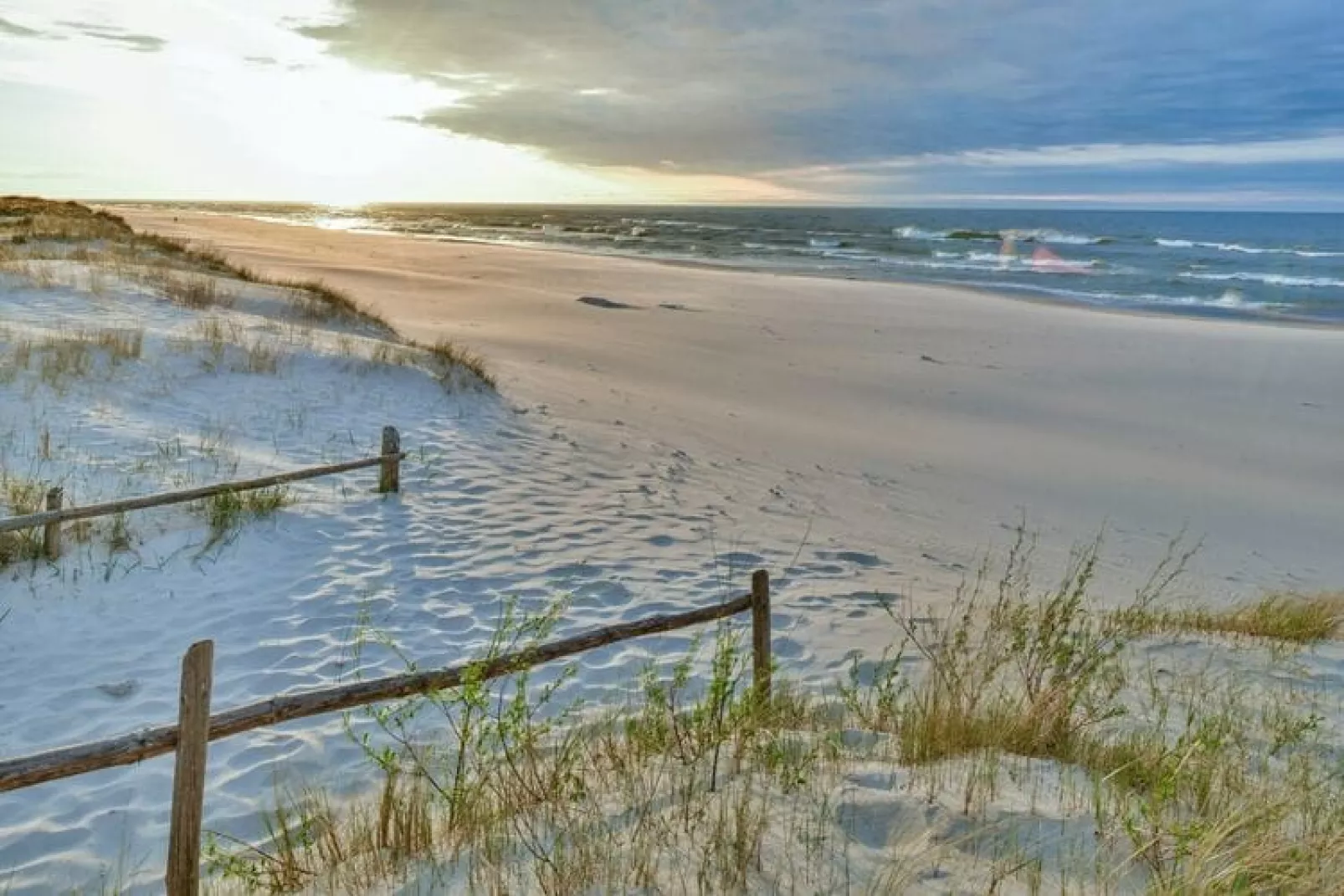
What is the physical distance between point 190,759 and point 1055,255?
57.5m

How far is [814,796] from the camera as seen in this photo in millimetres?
3721

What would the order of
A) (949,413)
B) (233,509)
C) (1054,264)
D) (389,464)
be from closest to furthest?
(233,509) < (389,464) < (949,413) < (1054,264)

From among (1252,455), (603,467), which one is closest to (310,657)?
(603,467)

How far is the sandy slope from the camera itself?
30.1 feet

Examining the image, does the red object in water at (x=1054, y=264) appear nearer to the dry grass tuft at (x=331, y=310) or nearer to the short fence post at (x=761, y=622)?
the dry grass tuft at (x=331, y=310)

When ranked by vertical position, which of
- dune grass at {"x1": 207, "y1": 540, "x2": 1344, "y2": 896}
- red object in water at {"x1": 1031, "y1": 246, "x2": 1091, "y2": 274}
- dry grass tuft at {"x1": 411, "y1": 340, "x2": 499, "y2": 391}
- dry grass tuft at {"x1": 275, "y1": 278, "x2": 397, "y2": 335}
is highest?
red object in water at {"x1": 1031, "y1": 246, "x2": 1091, "y2": 274}

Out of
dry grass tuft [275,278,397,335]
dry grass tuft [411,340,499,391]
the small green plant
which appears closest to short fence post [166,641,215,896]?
the small green plant

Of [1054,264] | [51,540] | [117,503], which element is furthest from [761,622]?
[1054,264]

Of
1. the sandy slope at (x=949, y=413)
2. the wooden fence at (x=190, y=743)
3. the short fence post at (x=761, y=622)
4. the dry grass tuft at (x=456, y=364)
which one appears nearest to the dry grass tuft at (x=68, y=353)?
the dry grass tuft at (x=456, y=364)

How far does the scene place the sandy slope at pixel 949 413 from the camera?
9.16 metres

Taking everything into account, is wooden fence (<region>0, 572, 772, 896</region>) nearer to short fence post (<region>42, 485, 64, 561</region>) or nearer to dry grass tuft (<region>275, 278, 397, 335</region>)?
short fence post (<region>42, 485, 64, 561</region>)

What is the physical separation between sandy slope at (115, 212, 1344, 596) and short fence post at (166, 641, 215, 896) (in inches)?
227

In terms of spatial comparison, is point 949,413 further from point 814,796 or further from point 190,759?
point 190,759

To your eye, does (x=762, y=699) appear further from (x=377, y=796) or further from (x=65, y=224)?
(x=65, y=224)
